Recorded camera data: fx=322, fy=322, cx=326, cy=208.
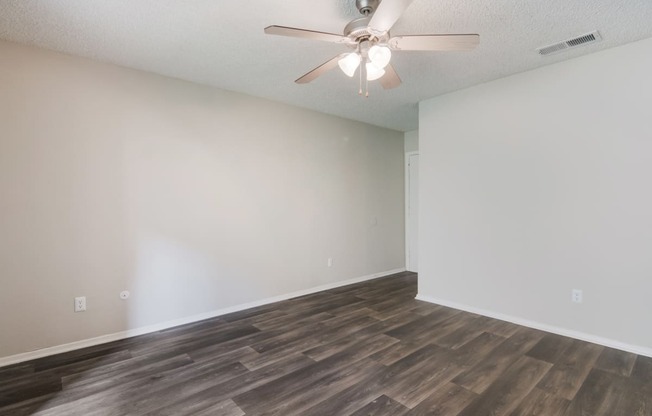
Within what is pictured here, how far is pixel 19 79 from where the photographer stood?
2594mm

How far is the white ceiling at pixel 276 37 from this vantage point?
2152mm

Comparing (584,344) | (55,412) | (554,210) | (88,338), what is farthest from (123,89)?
(584,344)

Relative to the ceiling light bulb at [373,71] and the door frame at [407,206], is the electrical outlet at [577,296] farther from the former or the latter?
the door frame at [407,206]

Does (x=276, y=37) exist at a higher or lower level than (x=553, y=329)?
higher

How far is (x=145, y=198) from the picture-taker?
3170 mm

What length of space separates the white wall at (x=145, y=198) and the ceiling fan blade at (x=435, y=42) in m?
2.38

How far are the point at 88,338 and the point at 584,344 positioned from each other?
4383 mm

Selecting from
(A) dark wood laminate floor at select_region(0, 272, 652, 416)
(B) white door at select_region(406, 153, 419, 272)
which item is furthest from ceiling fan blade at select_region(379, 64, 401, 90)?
(B) white door at select_region(406, 153, 419, 272)

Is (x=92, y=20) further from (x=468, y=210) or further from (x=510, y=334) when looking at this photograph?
(x=510, y=334)

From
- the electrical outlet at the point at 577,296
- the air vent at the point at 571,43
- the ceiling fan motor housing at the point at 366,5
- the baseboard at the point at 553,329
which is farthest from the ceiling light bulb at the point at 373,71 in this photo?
the baseboard at the point at 553,329

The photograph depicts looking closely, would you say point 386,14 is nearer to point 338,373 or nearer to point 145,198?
point 338,373

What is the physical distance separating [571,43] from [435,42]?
161cm

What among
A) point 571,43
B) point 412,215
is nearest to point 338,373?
point 571,43

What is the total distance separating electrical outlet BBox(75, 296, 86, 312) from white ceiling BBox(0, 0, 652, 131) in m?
2.14
